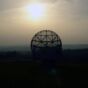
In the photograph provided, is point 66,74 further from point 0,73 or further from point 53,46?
point 53,46

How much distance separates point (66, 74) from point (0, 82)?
629cm

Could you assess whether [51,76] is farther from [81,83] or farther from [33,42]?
[33,42]

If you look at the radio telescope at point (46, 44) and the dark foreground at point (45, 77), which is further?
the radio telescope at point (46, 44)

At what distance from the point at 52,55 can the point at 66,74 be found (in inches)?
456

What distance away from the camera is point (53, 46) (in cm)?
4728

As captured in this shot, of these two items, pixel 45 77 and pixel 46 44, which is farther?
pixel 46 44

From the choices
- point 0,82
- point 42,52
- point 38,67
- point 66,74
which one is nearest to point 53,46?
point 42,52

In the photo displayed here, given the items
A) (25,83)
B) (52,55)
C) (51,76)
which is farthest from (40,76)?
(52,55)

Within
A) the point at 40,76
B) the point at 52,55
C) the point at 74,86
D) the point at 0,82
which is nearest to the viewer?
the point at 74,86

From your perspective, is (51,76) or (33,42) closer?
(51,76)

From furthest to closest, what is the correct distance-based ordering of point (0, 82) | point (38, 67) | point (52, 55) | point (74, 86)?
point (52, 55)
point (38, 67)
point (0, 82)
point (74, 86)

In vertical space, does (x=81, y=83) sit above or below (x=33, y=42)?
below

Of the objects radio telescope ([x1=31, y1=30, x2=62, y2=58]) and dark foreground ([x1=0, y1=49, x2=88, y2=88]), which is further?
radio telescope ([x1=31, y1=30, x2=62, y2=58])

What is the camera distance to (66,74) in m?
34.0
